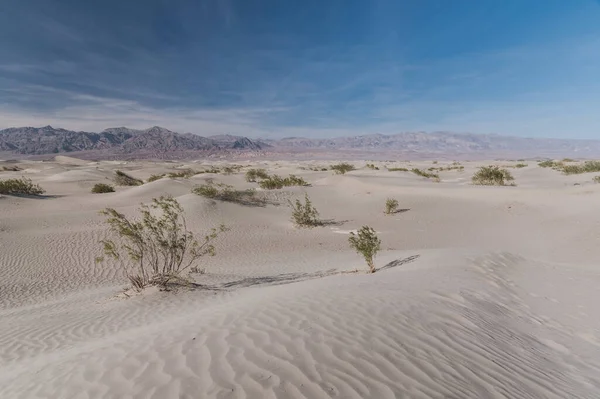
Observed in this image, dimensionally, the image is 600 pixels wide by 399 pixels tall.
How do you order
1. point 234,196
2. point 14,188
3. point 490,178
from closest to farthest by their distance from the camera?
point 234,196, point 14,188, point 490,178

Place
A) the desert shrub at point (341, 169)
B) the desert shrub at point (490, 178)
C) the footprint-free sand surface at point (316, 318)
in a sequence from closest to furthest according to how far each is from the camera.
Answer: the footprint-free sand surface at point (316, 318)
the desert shrub at point (490, 178)
the desert shrub at point (341, 169)

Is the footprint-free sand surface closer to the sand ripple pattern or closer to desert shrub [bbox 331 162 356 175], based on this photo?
the sand ripple pattern

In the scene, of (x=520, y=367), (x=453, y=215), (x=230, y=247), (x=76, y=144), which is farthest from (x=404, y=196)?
(x=76, y=144)

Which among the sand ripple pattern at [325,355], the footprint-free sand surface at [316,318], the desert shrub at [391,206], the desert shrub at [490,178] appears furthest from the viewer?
the desert shrub at [490,178]

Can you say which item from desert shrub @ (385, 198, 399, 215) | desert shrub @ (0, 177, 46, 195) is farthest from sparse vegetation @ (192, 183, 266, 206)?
desert shrub @ (0, 177, 46, 195)

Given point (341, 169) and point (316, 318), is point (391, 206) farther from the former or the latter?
point (341, 169)

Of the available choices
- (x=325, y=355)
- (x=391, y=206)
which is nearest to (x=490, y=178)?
(x=391, y=206)

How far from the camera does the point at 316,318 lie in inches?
163

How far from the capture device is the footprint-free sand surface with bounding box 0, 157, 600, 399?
117 inches

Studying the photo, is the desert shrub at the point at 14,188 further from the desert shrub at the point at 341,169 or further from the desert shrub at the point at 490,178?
the desert shrub at the point at 490,178

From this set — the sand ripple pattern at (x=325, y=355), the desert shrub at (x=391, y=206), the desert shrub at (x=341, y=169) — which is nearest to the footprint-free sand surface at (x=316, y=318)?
the sand ripple pattern at (x=325, y=355)

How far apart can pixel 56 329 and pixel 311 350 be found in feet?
16.5

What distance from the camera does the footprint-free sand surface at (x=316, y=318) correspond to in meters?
2.97

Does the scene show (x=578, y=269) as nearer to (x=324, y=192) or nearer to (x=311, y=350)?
(x=311, y=350)
